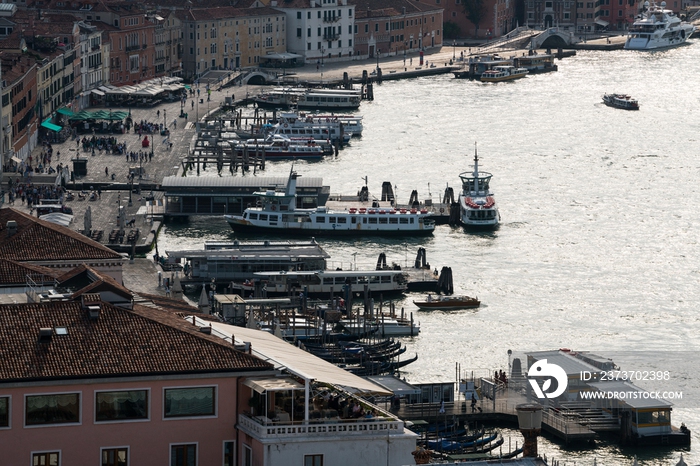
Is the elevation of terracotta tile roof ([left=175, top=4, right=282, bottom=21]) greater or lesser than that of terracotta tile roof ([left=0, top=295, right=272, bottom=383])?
greater


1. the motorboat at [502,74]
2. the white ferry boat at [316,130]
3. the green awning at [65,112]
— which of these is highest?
the motorboat at [502,74]

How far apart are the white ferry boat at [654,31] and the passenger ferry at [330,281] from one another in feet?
324

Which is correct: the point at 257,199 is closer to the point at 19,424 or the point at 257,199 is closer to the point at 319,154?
the point at 319,154

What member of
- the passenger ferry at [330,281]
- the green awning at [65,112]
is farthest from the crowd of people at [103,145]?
the passenger ferry at [330,281]

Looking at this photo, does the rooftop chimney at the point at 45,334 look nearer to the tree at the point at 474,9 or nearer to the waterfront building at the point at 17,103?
the waterfront building at the point at 17,103

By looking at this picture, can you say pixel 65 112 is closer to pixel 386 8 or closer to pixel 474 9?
pixel 386 8

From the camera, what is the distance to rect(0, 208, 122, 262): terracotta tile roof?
146 ft

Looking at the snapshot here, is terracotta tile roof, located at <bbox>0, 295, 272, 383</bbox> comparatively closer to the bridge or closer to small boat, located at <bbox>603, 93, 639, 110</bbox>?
small boat, located at <bbox>603, 93, 639, 110</bbox>

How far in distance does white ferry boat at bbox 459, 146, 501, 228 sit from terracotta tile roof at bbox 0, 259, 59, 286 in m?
35.5

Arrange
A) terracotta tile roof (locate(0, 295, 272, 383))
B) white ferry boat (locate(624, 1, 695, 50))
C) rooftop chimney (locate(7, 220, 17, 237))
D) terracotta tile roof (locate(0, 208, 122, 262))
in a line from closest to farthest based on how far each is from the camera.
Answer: terracotta tile roof (locate(0, 295, 272, 383)) → terracotta tile roof (locate(0, 208, 122, 262)) → rooftop chimney (locate(7, 220, 17, 237)) → white ferry boat (locate(624, 1, 695, 50))

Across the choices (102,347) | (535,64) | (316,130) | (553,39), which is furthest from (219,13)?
(102,347)

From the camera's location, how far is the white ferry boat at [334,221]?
2886 inches

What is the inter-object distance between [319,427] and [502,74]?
10729cm


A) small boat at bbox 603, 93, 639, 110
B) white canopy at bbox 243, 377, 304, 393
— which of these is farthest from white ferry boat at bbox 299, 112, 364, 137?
white canopy at bbox 243, 377, 304, 393
